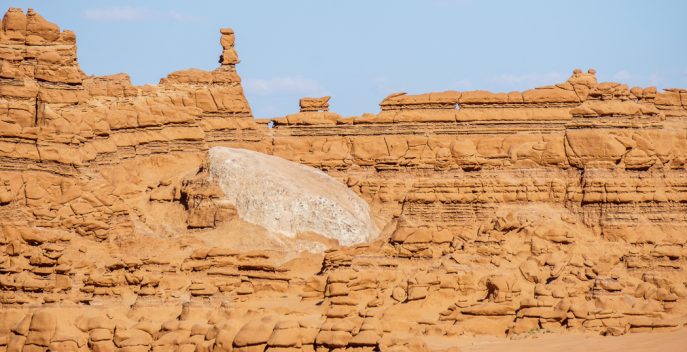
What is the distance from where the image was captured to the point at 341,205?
62.6 meters

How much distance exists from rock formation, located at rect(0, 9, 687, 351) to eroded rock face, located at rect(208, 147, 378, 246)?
0.55 m

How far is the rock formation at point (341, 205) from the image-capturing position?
52.1 metres

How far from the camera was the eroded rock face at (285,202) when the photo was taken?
6153 cm

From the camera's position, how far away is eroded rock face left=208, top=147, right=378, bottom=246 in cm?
6153

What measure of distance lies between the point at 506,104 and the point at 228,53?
9.94m

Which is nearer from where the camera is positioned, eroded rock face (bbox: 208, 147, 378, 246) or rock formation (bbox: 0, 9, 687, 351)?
rock formation (bbox: 0, 9, 687, 351)

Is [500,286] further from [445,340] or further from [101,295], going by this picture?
[101,295]

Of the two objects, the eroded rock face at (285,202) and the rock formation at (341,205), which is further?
the eroded rock face at (285,202)

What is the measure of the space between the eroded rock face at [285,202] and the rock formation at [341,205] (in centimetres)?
55

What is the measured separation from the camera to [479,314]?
52438 mm

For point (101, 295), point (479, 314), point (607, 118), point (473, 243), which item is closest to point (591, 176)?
point (607, 118)

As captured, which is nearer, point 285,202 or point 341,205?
point 285,202

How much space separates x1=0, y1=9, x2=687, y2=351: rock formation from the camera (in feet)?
171

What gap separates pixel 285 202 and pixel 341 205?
1.89m
